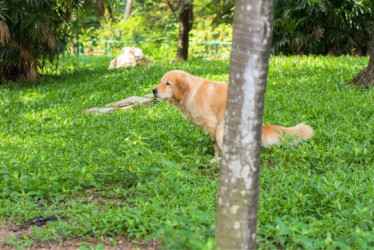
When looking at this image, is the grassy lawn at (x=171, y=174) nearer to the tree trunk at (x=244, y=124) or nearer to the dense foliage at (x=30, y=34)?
the tree trunk at (x=244, y=124)

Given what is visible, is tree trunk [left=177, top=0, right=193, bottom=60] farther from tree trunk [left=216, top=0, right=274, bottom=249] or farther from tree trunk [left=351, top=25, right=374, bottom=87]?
tree trunk [left=216, top=0, right=274, bottom=249]

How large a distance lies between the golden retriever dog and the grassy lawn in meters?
0.25

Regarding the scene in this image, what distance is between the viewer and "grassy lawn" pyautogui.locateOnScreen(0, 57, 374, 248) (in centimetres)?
384

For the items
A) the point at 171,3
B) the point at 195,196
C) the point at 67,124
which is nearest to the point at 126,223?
the point at 195,196

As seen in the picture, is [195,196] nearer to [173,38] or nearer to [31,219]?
[31,219]

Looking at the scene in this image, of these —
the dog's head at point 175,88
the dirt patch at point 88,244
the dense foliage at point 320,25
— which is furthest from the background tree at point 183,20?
the dirt patch at point 88,244

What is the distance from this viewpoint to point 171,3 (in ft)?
59.0

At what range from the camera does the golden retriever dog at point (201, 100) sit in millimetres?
5926

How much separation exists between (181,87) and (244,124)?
309 cm

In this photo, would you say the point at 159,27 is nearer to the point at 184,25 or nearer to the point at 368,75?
the point at 184,25

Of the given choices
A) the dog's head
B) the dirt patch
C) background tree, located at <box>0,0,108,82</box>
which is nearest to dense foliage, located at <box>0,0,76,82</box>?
background tree, located at <box>0,0,108,82</box>

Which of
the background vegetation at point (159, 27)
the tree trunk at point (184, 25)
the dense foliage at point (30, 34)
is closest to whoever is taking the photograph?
the dense foliage at point (30, 34)

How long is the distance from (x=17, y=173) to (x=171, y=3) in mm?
14048

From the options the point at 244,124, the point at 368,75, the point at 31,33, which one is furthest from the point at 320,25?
the point at 244,124
